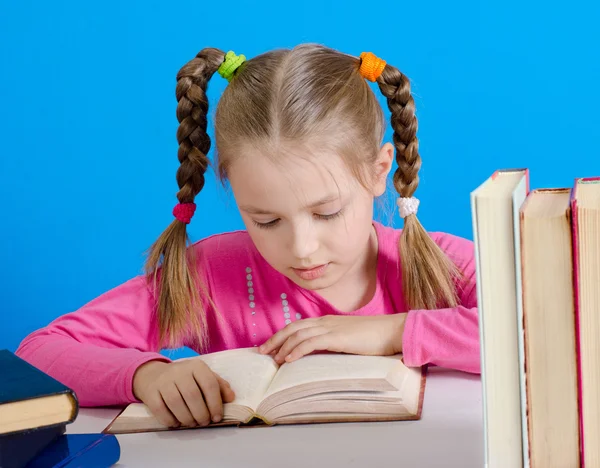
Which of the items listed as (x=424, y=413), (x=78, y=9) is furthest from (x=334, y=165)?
(x=78, y=9)

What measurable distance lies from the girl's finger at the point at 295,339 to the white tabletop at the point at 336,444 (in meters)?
0.17

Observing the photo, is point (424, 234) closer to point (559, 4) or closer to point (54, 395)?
point (54, 395)

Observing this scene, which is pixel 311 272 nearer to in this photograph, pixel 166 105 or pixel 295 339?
pixel 295 339

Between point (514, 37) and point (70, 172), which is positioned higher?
point (514, 37)

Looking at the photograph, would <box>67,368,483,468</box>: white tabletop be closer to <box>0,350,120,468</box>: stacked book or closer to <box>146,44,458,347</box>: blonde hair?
<box>0,350,120,468</box>: stacked book

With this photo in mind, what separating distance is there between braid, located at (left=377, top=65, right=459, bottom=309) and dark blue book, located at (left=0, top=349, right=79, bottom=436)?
654mm

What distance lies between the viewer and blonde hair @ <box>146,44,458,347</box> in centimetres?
120

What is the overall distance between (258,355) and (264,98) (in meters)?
0.34

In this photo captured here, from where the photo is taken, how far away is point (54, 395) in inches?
30.9

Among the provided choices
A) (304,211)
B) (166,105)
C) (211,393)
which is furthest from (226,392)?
(166,105)

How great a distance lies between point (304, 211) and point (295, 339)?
160 millimetres

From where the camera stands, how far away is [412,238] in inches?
52.8

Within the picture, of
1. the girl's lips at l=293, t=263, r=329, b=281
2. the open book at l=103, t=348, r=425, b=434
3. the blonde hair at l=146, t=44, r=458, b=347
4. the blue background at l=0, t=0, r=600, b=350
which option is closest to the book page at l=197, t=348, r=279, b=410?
the open book at l=103, t=348, r=425, b=434

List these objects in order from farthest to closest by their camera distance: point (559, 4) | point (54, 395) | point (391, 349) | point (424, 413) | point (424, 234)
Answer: point (559, 4) < point (424, 234) < point (391, 349) < point (424, 413) < point (54, 395)
